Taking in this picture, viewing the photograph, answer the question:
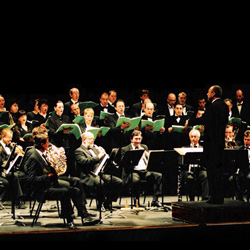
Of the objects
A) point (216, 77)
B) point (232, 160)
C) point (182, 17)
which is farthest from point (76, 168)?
point (216, 77)

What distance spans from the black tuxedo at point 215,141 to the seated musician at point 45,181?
1.79 meters

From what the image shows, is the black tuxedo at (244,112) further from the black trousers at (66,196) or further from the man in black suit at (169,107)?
the black trousers at (66,196)

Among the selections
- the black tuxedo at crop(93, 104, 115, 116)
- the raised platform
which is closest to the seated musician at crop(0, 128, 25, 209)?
the black tuxedo at crop(93, 104, 115, 116)

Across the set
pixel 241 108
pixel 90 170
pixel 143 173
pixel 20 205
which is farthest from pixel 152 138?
pixel 20 205

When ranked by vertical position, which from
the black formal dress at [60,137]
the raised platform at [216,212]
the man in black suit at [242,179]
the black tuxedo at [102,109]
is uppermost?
the black tuxedo at [102,109]

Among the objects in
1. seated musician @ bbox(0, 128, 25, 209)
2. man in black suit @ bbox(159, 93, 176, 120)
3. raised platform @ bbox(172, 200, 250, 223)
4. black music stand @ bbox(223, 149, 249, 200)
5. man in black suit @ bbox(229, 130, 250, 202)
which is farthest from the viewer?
man in black suit @ bbox(159, 93, 176, 120)

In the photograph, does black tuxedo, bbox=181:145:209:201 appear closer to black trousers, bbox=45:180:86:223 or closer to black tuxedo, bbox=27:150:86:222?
black trousers, bbox=45:180:86:223

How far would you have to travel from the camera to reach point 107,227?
6277 mm

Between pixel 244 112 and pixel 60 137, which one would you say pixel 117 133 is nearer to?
pixel 60 137

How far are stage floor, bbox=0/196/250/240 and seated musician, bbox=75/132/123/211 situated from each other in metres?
0.31

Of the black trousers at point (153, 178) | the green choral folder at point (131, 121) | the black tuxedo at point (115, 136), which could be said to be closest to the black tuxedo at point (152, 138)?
the black tuxedo at point (115, 136)

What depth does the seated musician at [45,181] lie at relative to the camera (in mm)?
6559

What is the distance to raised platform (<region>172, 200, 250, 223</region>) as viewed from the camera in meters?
6.41

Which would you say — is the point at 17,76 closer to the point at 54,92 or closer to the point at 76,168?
the point at 54,92
